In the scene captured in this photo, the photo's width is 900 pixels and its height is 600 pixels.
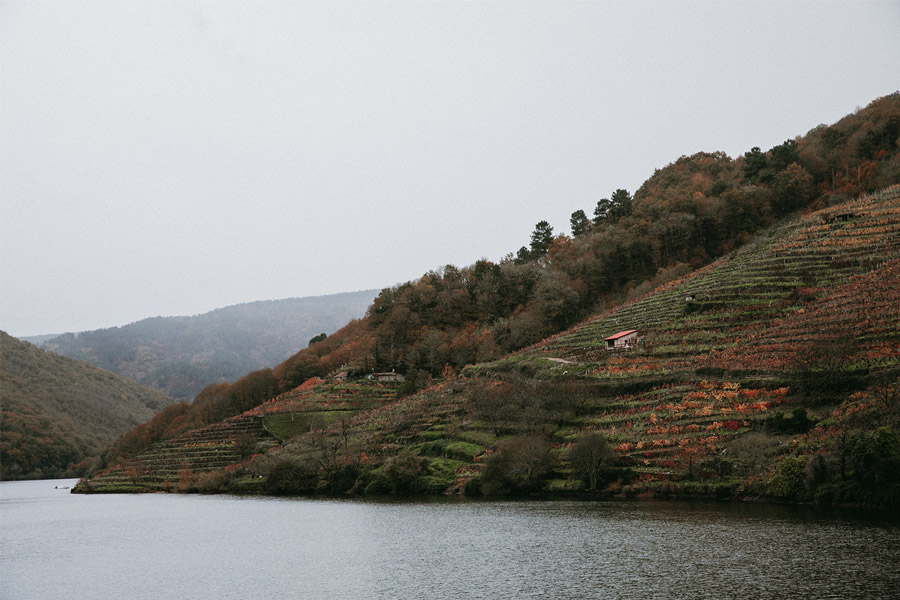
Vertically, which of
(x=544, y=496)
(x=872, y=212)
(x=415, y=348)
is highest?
(x=872, y=212)

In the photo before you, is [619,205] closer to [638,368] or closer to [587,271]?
[587,271]

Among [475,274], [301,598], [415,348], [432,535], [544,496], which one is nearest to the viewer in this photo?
[301,598]

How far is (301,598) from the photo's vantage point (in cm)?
2928

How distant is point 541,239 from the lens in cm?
15212

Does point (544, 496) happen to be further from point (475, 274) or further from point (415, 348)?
point (475, 274)

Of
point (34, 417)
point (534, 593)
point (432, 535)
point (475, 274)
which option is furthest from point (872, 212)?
point (34, 417)

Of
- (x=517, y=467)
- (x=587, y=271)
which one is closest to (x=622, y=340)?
(x=517, y=467)

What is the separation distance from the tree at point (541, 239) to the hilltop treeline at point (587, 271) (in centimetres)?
593

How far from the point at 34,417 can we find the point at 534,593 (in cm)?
17154

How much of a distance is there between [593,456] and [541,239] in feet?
329

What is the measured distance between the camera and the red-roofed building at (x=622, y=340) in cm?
8012

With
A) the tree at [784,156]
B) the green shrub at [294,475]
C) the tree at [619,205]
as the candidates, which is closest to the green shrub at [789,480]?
the green shrub at [294,475]

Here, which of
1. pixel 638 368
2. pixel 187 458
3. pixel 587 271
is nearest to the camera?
pixel 638 368

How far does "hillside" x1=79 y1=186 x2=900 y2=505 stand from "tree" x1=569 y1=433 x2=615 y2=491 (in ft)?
0.46
